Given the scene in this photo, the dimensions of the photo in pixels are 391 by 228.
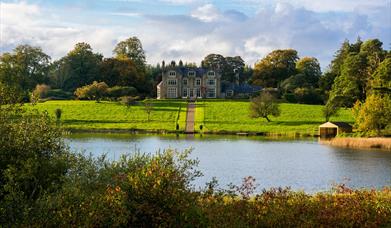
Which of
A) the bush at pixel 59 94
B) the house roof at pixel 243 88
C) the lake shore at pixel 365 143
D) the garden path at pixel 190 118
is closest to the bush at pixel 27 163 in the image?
the lake shore at pixel 365 143

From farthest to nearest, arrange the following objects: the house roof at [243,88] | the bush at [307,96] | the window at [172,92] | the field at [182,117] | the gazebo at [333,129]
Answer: the house roof at [243,88] < the window at [172,92] < the bush at [307,96] < the field at [182,117] < the gazebo at [333,129]

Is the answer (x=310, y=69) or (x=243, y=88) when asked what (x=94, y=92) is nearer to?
(x=243, y=88)

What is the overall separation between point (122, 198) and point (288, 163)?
104ft

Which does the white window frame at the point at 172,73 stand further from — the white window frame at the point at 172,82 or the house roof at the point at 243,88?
the house roof at the point at 243,88

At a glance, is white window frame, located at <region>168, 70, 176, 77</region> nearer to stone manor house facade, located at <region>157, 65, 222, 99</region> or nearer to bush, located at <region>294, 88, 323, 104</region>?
stone manor house facade, located at <region>157, 65, 222, 99</region>

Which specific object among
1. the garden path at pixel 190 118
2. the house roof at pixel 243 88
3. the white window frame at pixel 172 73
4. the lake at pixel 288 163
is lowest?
the lake at pixel 288 163

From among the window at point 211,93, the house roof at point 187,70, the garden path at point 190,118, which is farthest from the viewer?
the window at point 211,93

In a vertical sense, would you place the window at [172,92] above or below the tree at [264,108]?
above

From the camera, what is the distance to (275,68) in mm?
136500

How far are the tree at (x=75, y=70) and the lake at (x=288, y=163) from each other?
2536 inches

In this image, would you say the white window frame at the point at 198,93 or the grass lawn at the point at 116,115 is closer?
the grass lawn at the point at 116,115

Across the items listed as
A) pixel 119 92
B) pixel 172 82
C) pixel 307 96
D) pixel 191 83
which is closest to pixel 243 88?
pixel 191 83

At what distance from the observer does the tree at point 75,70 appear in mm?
121812

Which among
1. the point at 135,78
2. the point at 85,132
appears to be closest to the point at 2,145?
the point at 85,132
